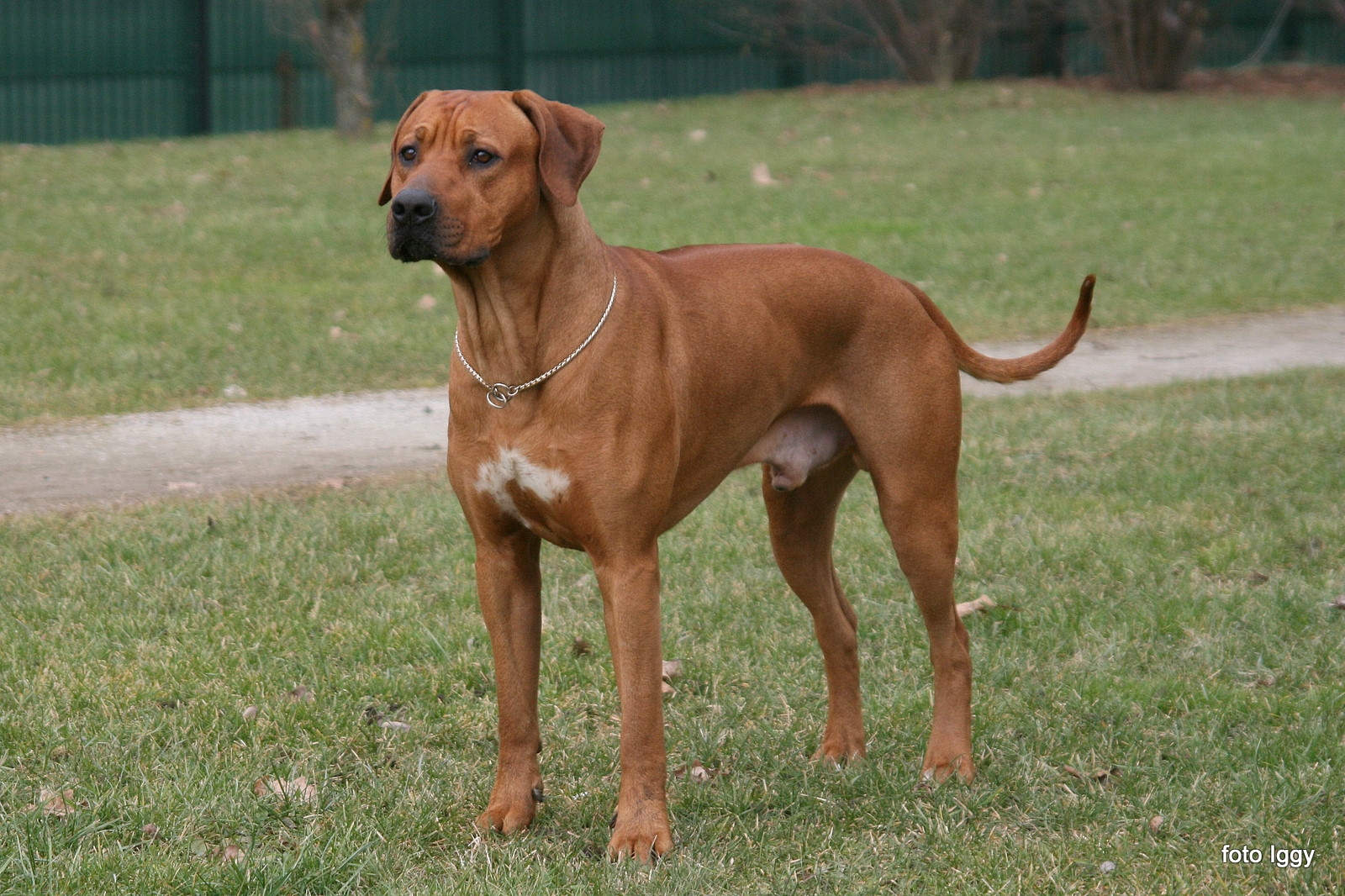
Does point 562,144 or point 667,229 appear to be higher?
point 562,144

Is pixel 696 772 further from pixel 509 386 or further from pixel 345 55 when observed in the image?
pixel 345 55

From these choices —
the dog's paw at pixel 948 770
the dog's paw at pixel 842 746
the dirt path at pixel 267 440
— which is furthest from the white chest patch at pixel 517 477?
the dirt path at pixel 267 440

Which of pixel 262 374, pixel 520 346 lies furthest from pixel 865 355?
pixel 262 374

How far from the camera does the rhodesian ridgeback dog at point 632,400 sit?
3.58 meters

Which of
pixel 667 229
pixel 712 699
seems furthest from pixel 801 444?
pixel 667 229

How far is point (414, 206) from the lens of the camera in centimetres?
339

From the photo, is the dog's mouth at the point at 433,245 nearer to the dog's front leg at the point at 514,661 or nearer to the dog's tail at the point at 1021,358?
the dog's front leg at the point at 514,661

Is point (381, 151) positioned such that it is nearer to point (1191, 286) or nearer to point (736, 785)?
point (1191, 286)

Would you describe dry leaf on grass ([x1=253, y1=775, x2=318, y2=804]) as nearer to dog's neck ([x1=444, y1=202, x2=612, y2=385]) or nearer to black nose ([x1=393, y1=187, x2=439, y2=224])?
dog's neck ([x1=444, y1=202, x2=612, y2=385])

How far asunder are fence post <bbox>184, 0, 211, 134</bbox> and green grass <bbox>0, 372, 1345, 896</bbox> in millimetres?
13961

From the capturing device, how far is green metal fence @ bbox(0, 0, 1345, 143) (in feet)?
61.1

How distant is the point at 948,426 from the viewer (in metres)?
4.24

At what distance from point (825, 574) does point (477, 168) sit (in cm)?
169

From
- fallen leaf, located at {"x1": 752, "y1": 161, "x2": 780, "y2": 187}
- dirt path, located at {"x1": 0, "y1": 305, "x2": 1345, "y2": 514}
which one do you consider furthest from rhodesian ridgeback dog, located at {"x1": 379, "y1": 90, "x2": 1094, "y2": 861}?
fallen leaf, located at {"x1": 752, "y1": 161, "x2": 780, "y2": 187}
